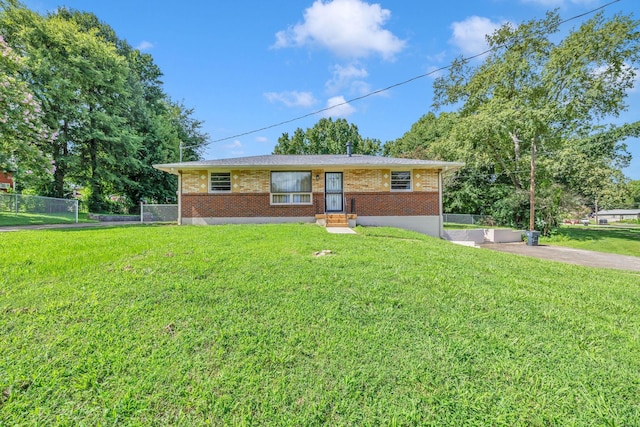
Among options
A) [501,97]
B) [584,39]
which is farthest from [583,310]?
[584,39]

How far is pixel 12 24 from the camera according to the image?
693 inches

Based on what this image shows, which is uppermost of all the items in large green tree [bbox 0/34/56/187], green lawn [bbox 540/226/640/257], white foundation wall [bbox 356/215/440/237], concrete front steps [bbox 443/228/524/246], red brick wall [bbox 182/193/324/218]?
large green tree [bbox 0/34/56/187]

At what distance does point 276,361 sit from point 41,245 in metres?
5.88

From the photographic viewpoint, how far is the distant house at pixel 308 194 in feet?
42.5

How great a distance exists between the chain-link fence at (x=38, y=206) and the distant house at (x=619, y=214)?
10060cm

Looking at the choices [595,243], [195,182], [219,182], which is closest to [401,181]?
[219,182]

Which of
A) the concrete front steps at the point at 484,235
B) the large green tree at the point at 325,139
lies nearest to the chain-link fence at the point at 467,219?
the concrete front steps at the point at 484,235

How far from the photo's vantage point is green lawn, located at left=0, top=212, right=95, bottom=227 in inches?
496

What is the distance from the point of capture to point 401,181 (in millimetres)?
13086

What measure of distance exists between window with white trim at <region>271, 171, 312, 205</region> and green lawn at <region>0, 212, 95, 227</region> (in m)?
10.8

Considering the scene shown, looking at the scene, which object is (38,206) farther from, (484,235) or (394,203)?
(484,235)

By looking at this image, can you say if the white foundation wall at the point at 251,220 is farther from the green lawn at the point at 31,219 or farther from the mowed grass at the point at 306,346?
the mowed grass at the point at 306,346

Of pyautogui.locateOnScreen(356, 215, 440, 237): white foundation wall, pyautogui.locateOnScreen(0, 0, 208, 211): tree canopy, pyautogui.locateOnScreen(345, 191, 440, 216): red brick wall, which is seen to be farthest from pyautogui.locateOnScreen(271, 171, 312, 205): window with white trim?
pyautogui.locateOnScreen(0, 0, 208, 211): tree canopy

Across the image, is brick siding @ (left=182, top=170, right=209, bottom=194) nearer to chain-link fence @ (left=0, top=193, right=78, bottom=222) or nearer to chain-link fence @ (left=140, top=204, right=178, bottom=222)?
chain-link fence @ (left=140, top=204, right=178, bottom=222)
